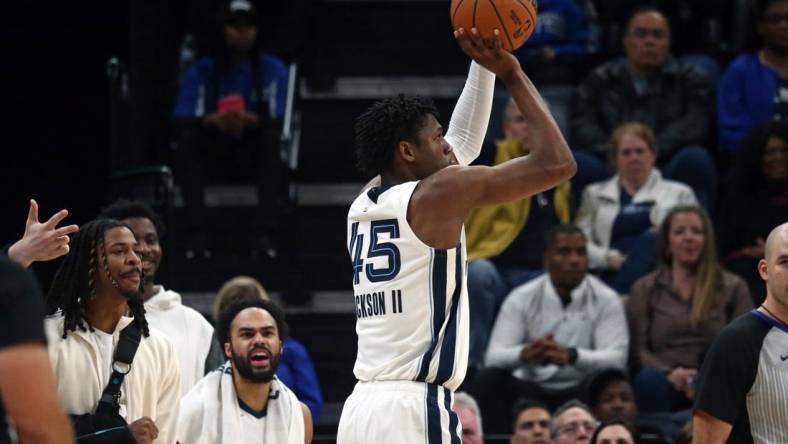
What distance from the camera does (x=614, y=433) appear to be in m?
7.84

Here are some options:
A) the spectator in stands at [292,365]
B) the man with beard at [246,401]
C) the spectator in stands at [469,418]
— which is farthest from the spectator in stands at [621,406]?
the man with beard at [246,401]

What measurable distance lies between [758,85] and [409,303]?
5.80 m

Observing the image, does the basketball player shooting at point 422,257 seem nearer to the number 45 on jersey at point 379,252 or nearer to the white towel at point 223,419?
the number 45 on jersey at point 379,252

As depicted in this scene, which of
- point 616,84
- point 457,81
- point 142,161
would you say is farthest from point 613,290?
point 142,161

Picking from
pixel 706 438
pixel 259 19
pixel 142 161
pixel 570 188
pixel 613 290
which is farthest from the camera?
pixel 259 19

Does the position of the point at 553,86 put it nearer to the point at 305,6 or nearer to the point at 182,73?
the point at 305,6

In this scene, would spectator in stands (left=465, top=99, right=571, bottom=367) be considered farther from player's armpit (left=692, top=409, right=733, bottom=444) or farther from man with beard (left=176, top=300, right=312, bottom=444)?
player's armpit (left=692, top=409, right=733, bottom=444)

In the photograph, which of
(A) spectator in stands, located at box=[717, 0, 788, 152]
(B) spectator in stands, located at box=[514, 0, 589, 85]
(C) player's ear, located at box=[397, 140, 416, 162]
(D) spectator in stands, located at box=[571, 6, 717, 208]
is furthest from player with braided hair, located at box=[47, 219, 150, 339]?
(A) spectator in stands, located at box=[717, 0, 788, 152]

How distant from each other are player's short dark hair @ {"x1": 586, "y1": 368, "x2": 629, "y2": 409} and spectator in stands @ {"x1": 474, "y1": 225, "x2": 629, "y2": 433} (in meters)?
0.22

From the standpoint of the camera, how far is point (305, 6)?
11641 mm

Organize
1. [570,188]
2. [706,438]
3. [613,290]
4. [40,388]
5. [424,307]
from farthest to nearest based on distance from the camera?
[570,188], [613,290], [706,438], [424,307], [40,388]

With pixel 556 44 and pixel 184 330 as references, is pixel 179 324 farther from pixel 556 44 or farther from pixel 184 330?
pixel 556 44

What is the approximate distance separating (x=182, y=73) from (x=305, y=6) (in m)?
1.08

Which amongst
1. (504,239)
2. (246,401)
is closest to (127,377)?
(246,401)
